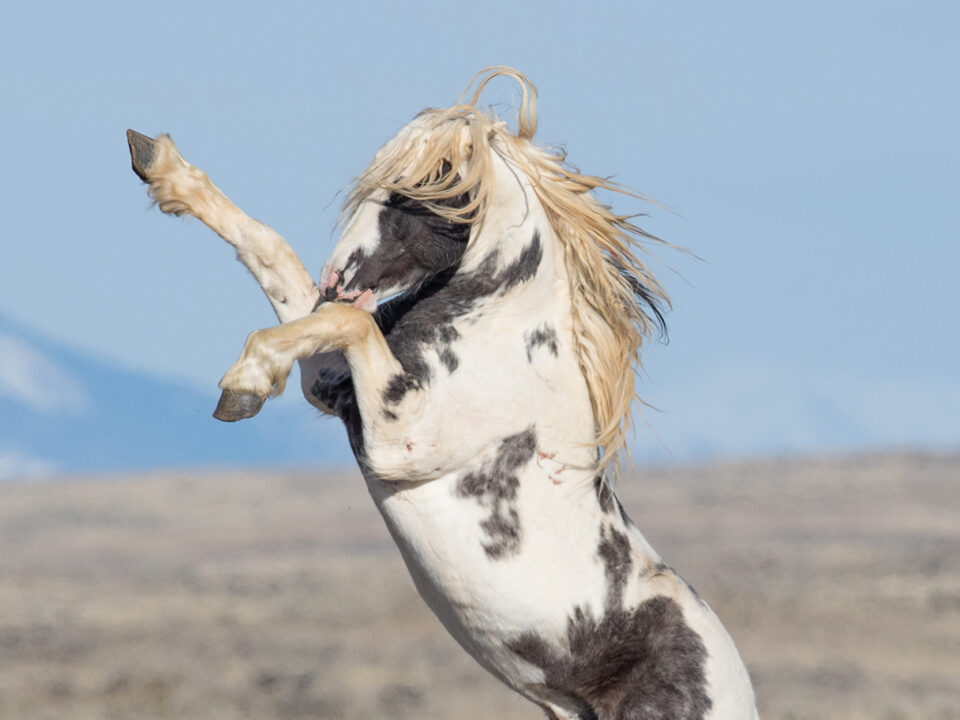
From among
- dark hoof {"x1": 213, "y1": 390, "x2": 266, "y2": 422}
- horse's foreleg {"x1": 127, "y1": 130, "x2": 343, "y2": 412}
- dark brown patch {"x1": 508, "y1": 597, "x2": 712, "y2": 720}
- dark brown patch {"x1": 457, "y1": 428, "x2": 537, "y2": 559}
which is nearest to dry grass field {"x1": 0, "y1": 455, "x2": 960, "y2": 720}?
dark brown patch {"x1": 508, "y1": 597, "x2": 712, "y2": 720}

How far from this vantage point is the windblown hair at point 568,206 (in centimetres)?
612

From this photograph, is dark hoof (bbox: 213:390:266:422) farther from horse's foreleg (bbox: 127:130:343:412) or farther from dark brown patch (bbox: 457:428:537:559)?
dark brown patch (bbox: 457:428:537:559)

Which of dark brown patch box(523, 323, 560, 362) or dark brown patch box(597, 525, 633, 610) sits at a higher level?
dark brown patch box(523, 323, 560, 362)

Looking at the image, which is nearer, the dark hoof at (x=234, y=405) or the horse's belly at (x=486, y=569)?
the dark hoof at (x=234, y=405)

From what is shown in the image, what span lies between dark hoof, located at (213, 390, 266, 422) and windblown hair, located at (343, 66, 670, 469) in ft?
4.00

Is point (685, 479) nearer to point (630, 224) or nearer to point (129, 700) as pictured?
point (129, 700)

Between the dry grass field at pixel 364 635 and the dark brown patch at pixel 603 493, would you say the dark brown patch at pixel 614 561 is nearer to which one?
the dark brown patch at pixel 603 493

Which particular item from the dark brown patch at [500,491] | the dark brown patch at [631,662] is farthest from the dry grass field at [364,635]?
the dark brown patch at [500,491]

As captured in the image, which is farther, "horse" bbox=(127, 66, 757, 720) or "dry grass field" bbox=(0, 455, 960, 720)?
"dry grass field" bbox=(0, 455, 960, 720)

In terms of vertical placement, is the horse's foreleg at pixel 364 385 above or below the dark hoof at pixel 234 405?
above

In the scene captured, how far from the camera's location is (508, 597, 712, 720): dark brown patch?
20.2 feet

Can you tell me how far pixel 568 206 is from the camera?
638cm

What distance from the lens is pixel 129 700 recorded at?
15492 mm

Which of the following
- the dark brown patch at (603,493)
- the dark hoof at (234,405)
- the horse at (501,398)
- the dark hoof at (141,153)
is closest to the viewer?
the dark hoof at (234,405)
